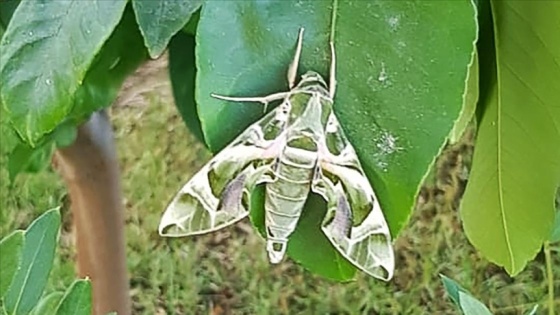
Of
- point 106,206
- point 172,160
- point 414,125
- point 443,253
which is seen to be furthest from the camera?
point 172,160

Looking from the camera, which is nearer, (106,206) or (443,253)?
(106,206)

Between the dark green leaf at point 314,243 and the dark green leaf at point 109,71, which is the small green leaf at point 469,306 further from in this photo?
the dark green leaf at point 109,71

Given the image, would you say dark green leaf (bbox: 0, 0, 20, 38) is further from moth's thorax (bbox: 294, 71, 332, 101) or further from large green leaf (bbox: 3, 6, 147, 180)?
moth's thorax (bbox: 294, 71, 332, 101)

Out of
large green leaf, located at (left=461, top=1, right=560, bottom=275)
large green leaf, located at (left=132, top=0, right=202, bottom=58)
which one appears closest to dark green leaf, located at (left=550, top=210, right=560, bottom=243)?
large green leaf, located at (left=461, top=1, right=560, bottom=275)

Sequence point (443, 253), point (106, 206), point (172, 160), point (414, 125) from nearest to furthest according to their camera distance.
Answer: point (414, 125) → point (106, 206) → point (443, 253) → point (172, 160)

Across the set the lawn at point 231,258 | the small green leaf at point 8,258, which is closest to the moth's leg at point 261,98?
the small green leaf at point 8,258

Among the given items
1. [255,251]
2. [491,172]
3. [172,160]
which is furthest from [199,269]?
[491,172]

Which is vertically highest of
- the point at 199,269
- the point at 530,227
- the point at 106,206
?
the point at 530,227

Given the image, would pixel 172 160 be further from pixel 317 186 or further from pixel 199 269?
pixel 317 186
